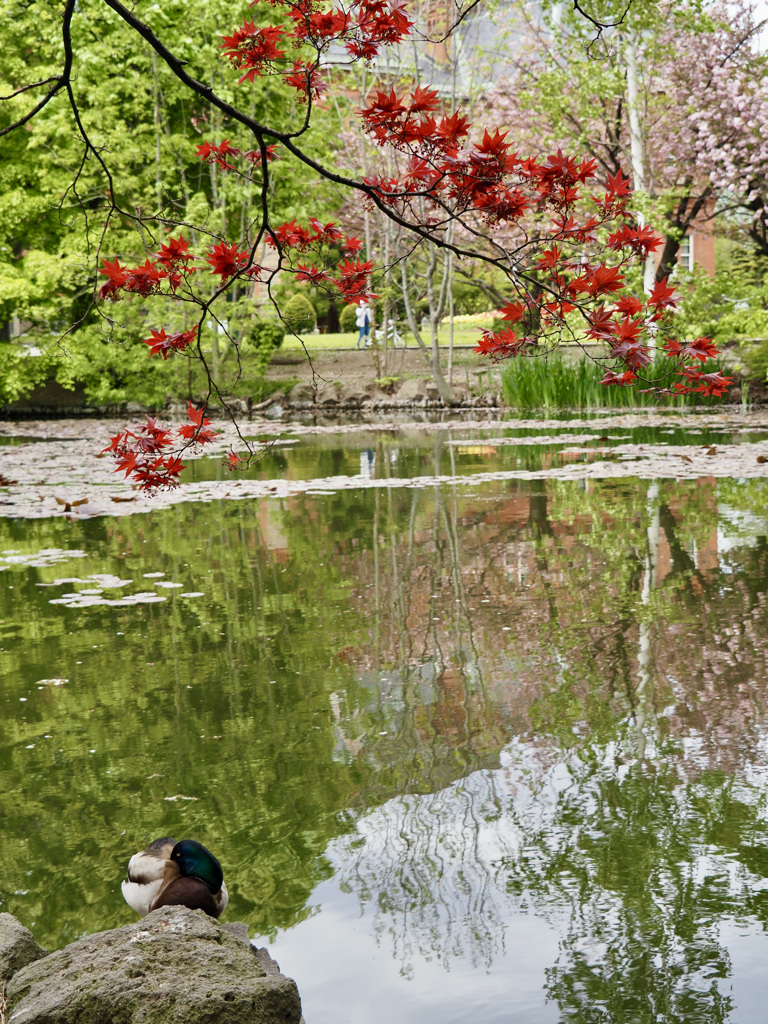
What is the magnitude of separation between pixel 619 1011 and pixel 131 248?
19180 millimetres

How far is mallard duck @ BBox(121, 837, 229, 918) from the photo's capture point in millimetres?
2230

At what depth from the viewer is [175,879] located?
7.41ft

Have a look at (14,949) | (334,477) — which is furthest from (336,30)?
(334,477)

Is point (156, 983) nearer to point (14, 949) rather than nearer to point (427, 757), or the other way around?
point (14, 949)

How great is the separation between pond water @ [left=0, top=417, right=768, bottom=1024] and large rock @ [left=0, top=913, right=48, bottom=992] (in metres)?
0.25

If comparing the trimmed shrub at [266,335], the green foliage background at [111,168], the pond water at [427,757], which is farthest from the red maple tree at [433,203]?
the trimmed shrub at [266,335]

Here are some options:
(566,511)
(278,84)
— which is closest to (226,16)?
(278,84)

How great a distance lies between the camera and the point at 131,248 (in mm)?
19547

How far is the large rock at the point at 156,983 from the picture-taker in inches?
68.5

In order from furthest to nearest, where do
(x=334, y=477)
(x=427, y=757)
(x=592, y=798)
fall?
(x=334, y=477) < (x=427, y=757) < (x=592, y=798)

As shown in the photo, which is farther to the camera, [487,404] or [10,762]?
[487,404]

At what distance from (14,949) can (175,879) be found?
36 centimetres

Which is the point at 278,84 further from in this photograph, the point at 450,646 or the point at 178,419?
the point at 450,646

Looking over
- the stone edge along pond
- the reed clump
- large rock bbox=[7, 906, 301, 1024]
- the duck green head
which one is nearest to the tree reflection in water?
the duck green head
